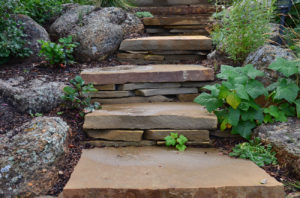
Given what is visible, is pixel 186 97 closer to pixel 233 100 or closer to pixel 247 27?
pixel 233 100

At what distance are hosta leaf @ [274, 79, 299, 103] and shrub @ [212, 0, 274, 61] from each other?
0.72 m

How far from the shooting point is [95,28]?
3402mm

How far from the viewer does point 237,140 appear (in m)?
2.33

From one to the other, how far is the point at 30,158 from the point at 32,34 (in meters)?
2.06

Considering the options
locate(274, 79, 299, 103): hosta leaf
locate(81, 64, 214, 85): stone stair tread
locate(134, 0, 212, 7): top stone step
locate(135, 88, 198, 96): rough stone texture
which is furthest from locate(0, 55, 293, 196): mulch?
locate(134, 0, 212, 7): top stone step

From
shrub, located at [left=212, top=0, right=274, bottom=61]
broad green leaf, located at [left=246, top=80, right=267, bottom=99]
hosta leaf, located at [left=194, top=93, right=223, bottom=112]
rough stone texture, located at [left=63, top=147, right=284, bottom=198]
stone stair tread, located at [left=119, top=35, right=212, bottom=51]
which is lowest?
rough stone texture, located at [left=63, top=147, right=284, bottom=198]

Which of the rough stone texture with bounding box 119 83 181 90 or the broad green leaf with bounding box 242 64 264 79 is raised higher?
the broad green leaf with bounding box 242 64 264 79

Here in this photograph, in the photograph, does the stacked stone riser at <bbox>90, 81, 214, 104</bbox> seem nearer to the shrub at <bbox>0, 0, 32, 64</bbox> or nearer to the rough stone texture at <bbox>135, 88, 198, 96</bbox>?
the rough stone texture at <bbox>135, 88, 198, 96</bbox>

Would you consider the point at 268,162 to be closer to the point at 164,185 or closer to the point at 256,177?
the point at 256,177

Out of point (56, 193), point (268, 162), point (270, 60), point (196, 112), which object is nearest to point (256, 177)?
point (268, 162)

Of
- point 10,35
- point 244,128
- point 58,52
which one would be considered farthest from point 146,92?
point 10,35

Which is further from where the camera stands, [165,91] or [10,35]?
[10,35]

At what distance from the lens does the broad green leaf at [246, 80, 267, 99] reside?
2.21m

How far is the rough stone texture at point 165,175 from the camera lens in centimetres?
169
